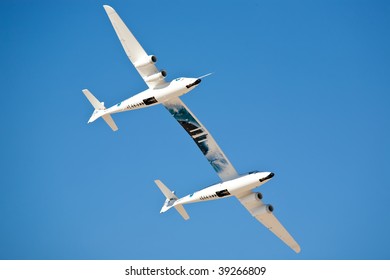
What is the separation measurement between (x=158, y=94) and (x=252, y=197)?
10123 mm

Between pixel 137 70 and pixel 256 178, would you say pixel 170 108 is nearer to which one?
pixel 137 70

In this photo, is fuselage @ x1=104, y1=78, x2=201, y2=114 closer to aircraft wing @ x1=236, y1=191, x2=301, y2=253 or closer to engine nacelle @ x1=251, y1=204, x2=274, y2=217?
aircraft wing @ x1=236, y1=191, x2=301, y2=253

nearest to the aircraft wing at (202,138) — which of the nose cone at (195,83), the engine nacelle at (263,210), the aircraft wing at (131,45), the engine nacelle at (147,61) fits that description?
the nose cone at (195,83)

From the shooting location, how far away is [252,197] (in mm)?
50938

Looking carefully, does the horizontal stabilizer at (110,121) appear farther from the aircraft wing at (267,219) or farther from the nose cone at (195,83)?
the aircraft wing at (267,219)

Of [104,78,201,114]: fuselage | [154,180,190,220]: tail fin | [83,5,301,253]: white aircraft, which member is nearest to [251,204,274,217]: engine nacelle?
[83,5,301,253]: white aircraft

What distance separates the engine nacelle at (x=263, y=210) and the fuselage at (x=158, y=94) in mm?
10538

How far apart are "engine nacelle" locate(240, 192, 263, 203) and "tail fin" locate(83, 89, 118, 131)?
1015 centimetres

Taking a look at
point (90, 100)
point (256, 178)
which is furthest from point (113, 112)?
point (256, 178)

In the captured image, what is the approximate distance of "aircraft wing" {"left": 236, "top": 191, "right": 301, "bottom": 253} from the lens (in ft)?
168

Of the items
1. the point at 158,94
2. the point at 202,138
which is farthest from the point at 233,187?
the point at 158,94

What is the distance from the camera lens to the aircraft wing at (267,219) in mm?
51250

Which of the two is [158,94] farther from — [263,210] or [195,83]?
[263,210]

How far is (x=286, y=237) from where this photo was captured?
172 feet
